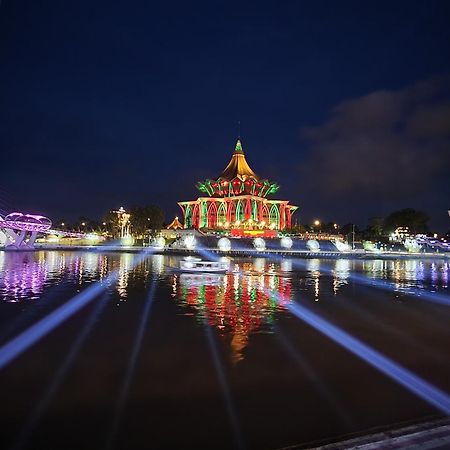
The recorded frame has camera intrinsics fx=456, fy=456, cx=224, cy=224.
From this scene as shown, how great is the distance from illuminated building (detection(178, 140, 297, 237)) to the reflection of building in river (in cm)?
6429

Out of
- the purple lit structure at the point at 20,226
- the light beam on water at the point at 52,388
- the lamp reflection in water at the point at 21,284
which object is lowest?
the light beam on water at the point at 52,388

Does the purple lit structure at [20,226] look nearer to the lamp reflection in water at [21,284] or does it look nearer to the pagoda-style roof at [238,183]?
the lamp reflection in water at [21,284]

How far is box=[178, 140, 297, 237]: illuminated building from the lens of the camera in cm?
9306

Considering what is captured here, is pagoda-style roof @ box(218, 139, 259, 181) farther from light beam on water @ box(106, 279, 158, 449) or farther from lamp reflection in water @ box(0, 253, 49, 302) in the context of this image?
light beam on water @ box(106, 279, 158, 449)

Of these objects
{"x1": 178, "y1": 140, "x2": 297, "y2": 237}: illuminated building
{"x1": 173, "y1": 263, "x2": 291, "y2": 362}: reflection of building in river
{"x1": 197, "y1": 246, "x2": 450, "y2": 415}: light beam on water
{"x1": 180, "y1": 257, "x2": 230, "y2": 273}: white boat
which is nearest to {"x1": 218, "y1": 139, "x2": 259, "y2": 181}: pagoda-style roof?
{"x1": 178, "y1": 140, "x2": 297, "y2": 237}: illuminated building

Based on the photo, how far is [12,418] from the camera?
6305 mm

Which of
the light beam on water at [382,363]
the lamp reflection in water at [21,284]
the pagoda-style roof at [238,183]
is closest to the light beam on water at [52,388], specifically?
the lamp reflection in water at [21,284]

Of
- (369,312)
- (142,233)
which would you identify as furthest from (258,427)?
(142,233)

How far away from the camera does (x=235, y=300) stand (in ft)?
54.6

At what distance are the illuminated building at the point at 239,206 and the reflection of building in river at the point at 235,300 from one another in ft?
211

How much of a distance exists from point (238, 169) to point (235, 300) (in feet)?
282

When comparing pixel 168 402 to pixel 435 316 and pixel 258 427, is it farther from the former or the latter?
pixel 435 316

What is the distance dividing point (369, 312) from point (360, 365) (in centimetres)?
639

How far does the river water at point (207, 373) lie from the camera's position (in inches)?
239
